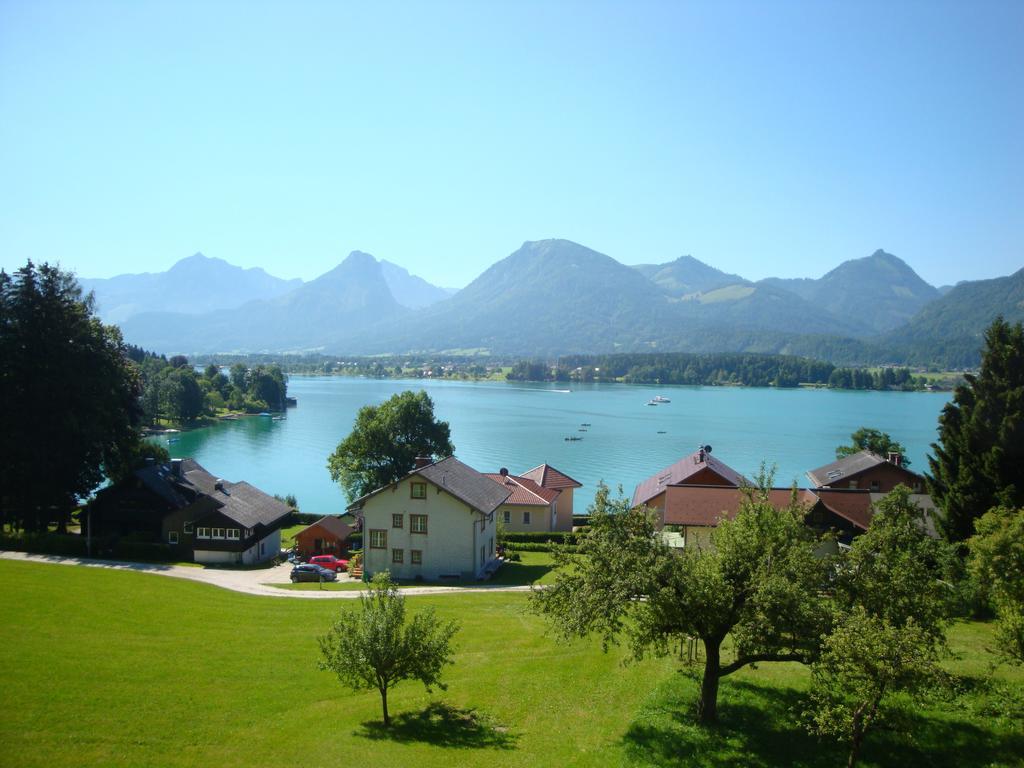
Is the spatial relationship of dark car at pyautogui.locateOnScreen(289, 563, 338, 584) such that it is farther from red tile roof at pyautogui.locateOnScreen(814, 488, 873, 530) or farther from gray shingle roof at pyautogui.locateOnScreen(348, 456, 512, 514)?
red tile roof at pyautogui.locateOnScreen(814, 488, 873, 530)

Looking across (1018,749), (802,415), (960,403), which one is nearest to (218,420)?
(802,415)

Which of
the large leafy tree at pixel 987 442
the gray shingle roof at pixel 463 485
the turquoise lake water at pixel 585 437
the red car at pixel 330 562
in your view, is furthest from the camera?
the turquoise lake water at pixel 585 437

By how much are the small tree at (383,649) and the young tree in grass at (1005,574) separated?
1316 centimetres

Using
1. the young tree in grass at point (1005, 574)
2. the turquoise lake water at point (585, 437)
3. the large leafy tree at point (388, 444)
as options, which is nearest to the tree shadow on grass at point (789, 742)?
the young tree in grass at point (1005, 574)

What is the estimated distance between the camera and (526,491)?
4934cm

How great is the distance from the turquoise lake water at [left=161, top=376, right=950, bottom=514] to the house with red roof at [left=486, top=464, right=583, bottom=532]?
43.9 ft

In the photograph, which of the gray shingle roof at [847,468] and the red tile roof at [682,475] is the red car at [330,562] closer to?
the red tile roof at [682,475]

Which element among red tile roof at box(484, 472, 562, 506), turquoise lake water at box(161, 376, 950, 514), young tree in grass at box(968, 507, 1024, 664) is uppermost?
young tree in grass at box(968, 507, 1024, 664)

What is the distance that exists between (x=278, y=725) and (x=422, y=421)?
1447 inches

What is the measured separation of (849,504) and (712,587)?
90.3ft

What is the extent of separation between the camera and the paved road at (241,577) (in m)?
32.2

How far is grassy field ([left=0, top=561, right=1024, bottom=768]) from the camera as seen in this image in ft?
49.4

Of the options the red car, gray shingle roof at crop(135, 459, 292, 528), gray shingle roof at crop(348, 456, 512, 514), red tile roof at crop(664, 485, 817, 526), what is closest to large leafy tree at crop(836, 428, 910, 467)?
red tile roof at crop(664, 485, 817, 526)

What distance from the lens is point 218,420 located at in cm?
13925
